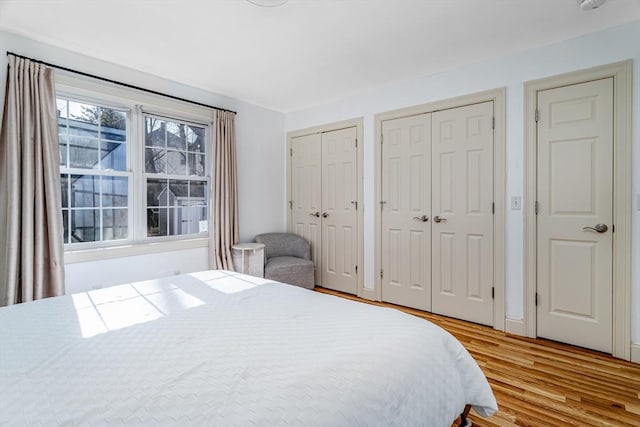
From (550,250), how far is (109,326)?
305 cm

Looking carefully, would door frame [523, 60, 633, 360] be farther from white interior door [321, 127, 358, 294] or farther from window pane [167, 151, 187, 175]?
window pane [167, 151, 187, 175]

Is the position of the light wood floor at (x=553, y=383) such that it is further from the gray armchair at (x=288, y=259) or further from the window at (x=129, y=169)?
the window at (x=129, y=169)

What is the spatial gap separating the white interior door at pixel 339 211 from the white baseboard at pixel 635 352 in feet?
7.95

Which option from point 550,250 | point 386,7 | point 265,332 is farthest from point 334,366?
point 550,250

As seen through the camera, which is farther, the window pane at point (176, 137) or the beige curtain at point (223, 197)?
the beige curtain at point (223, 197)

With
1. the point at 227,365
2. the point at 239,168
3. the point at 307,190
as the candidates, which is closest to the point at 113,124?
the point at 239,168

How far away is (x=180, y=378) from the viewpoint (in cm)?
92

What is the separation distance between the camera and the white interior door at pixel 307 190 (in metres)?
4.21

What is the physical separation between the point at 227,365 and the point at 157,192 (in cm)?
278

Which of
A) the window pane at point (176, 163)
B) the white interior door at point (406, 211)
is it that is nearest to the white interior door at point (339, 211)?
the white interior door at point (406, 211)

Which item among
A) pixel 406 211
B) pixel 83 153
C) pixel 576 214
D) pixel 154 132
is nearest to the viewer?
pixel 576 214

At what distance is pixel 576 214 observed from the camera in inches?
98.1

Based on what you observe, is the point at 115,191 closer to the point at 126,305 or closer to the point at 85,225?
the point at 85,225

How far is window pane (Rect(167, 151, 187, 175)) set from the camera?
339cm
